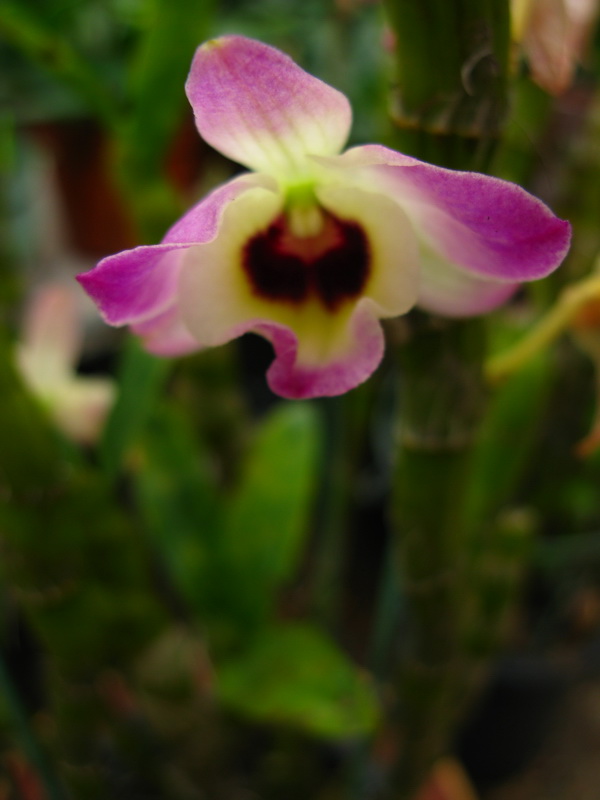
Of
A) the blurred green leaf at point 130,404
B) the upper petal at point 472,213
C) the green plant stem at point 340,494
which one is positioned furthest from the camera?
the green plant stem at point 340,494

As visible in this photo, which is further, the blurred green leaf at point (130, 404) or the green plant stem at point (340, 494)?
the green plant stem at point (340, 494)

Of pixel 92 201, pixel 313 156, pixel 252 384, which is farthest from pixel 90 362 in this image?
pixel 313 156

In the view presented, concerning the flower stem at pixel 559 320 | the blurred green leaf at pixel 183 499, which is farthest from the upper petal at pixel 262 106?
the blurred green leaf at pixel 183 499

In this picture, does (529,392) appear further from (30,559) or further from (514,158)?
(30,559)

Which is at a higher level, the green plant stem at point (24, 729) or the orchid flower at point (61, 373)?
the orchid flower at point (61, 373)

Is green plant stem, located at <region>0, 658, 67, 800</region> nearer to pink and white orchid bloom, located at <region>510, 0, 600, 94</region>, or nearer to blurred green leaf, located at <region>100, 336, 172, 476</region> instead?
blurred green leaf, located at <region>100, 336, 172, 476</region>

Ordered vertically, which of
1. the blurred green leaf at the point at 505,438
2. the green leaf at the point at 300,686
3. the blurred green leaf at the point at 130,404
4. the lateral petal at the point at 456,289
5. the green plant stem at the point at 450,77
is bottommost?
the green leaf at the point at 300,686

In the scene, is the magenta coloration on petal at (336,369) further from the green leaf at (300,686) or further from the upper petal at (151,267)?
the green leaf at (300,686)
